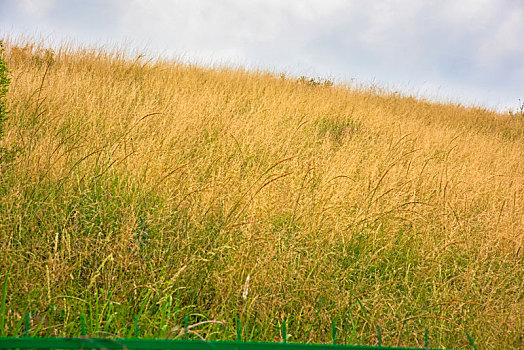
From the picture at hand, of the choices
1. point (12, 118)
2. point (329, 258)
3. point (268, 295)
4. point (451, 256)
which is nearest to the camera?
point (268, 295)

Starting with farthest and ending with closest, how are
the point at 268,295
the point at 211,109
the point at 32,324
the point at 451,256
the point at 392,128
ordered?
the point at 392,128
the point at 211,109
the point at 451,256
the point at 268,295
the point at 32,324

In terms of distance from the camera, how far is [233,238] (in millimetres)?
2402

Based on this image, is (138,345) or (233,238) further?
(233,238)

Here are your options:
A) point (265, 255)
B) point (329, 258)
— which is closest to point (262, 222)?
point (265, 255)

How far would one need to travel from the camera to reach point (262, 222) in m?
2.61

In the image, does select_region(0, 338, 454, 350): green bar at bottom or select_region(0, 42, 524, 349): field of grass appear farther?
select_region(0, 42, 524, 349): field of grass

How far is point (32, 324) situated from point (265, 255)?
1275mm

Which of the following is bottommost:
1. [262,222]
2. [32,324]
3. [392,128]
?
[32,324]

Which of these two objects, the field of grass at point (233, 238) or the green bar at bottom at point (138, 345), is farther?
the field of grass at point (233, 238)

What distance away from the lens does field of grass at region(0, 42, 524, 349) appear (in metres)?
1.93

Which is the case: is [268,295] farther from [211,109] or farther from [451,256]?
[211,109]

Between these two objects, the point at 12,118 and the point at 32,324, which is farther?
the point at 12,118

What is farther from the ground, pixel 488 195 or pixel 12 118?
pixel 488 195

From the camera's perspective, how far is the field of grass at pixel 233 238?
1929mm
